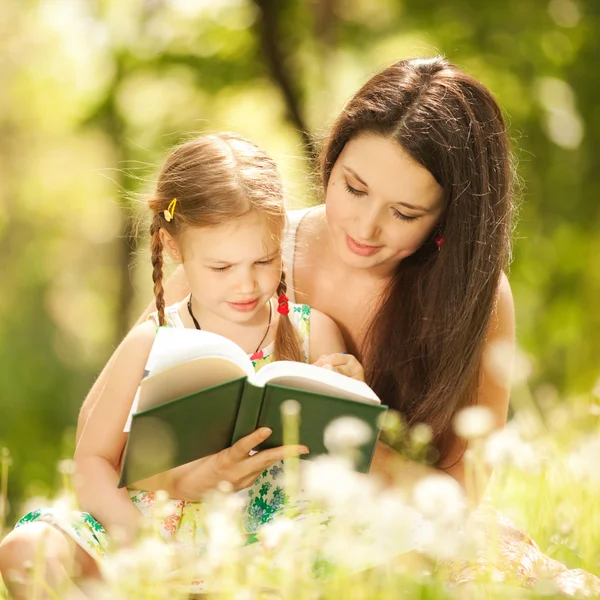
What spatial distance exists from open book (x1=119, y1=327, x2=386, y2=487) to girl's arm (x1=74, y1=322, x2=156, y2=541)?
389mm

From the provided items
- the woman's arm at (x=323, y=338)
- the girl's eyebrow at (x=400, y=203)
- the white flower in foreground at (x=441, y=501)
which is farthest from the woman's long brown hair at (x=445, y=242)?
the white flower in foreground at (x=441, y=501)

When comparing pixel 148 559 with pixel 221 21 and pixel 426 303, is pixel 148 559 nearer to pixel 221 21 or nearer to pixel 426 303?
pixel 426 303

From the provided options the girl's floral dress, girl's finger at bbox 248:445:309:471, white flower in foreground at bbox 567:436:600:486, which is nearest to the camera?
white flower in foreground at bbox 567:436:600:486

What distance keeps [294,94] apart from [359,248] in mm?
5382

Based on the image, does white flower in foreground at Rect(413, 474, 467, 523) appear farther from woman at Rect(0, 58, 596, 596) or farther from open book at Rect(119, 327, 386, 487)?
woman at Rect(0, 58, 596, 596)

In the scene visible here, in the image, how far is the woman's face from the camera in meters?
3.04

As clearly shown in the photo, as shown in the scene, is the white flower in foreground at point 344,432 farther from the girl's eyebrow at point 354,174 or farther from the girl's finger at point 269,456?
the girl's eyebrow at point 354,174

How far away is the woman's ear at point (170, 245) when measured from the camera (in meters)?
2.98

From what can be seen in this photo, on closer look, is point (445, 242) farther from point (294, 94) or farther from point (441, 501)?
point (294, 94)

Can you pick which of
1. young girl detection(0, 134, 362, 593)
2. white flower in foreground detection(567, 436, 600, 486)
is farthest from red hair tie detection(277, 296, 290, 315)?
white flower in foreground detection(567, 436, 600, 486)

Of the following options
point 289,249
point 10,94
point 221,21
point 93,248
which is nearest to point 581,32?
point 221,21

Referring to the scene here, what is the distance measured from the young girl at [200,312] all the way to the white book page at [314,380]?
304 mm

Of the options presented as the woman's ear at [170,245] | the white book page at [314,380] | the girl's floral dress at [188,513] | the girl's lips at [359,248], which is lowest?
the girl's floral dress at [188,513]

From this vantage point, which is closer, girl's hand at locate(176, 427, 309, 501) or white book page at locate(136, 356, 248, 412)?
white book page at locate(136, 356, 248, 412)
